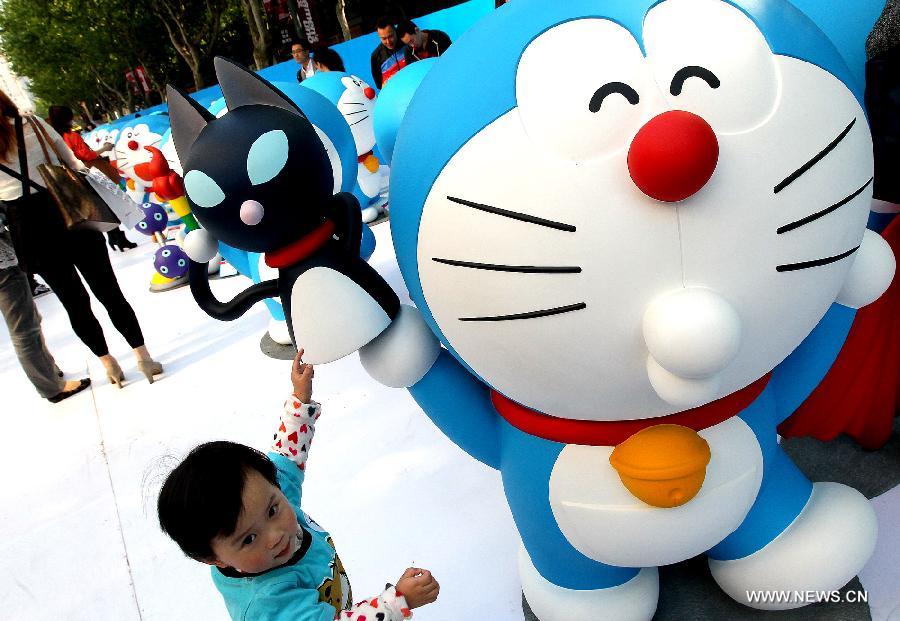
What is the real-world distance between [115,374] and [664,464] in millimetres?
3515

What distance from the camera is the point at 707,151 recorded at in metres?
0.92

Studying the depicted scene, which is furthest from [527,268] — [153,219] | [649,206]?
[153,219]

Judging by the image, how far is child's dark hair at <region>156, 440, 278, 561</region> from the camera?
3.68 feet

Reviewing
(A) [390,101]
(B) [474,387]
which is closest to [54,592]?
(B) [474,387]

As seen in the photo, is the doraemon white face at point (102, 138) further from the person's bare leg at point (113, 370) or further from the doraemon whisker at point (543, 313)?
the doraemon whisker at point (543, 313)

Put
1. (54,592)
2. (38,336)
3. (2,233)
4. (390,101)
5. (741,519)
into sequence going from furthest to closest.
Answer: (38,336) < (2,233) < (54,592) < (390,101) < (741,519)

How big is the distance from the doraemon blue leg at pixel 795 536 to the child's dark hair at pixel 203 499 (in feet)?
3.60

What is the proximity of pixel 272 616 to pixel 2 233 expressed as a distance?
2.78 m

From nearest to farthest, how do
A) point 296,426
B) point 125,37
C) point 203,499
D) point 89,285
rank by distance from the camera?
point 203,499, point 296,426, point 89,285, point 125,37

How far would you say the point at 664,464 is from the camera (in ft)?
3.92

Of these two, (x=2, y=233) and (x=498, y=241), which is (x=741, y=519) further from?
(x=2, y=233)

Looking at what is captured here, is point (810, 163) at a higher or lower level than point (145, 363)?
higher

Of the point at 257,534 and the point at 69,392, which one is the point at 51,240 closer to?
the point at 69,392

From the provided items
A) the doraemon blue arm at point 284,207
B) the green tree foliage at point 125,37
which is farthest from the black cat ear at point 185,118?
the green tree foliage at point 125,37
